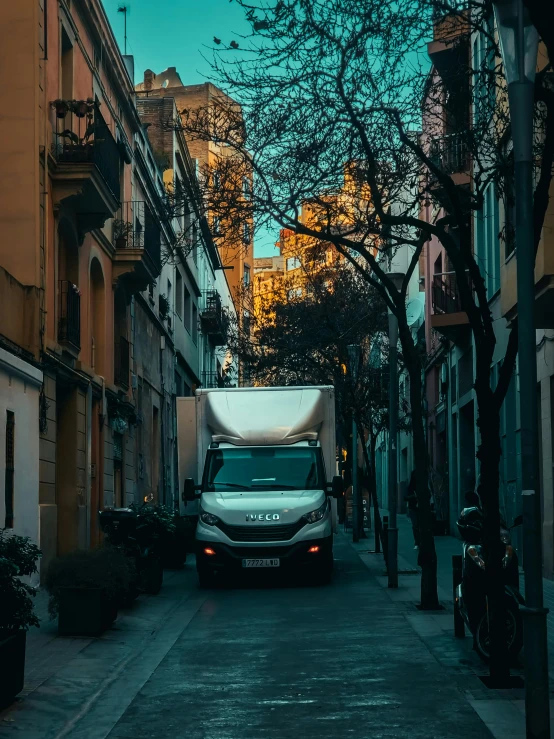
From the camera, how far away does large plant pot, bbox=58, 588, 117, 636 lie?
1172cm

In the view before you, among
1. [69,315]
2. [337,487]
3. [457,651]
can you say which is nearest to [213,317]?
[69,315]


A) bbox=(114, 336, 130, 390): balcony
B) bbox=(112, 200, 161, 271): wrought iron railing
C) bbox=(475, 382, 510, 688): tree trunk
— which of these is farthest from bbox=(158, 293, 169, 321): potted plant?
bbox=(475, 382, 510, 688): tree trunk

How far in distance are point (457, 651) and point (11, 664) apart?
14.7ft

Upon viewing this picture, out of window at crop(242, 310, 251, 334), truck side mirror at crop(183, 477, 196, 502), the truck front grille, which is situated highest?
window at crop(242, 310, 251, 334)

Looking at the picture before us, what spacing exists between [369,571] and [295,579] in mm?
1817

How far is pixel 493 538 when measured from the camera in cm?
941

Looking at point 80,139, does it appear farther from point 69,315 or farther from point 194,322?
point 194,322

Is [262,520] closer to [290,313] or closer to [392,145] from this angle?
[392,145]

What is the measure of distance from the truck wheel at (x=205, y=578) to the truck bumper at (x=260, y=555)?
76 mm

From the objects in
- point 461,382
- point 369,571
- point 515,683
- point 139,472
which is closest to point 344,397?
point 461,382

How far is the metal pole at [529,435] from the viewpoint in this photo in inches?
261

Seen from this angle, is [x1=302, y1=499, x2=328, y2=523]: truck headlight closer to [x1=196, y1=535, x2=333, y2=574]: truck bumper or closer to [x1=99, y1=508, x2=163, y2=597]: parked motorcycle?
[x1=196, y1=535, x2=333, y2=574]: truck bumper

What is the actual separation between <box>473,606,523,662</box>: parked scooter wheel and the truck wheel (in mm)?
9061

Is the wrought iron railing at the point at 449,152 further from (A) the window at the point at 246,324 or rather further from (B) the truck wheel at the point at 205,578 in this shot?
(A) the window at the point at 246,324
